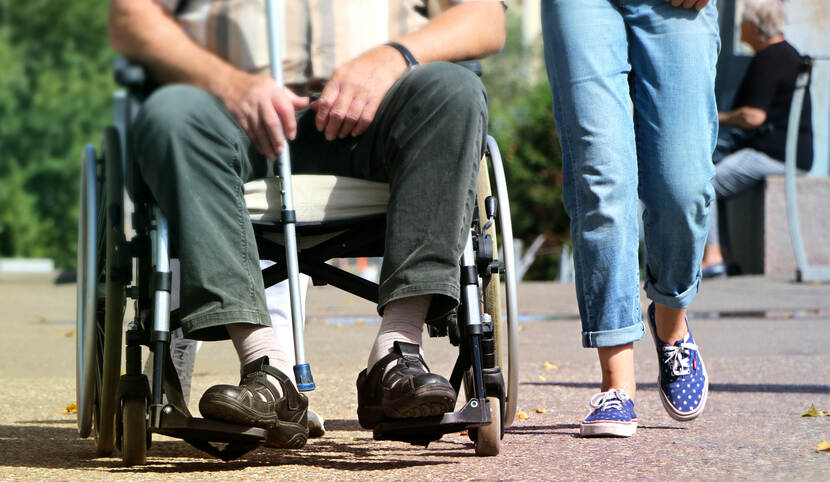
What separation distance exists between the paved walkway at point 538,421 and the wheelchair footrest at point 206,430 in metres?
0.12

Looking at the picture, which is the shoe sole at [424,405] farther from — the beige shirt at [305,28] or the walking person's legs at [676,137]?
the walking person's legs at [676,137]

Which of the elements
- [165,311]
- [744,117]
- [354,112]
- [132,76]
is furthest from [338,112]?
[744,117]

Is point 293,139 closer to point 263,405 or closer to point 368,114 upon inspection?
point 368,114

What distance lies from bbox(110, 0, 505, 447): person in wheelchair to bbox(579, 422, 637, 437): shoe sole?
70cm

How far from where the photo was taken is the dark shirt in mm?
8859

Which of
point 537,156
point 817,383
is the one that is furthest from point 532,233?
point 817,383

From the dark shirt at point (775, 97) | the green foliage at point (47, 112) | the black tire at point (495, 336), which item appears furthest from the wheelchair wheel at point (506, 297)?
the green foliage at point (47, 112)

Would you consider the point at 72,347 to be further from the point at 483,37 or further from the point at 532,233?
the point at 532,233

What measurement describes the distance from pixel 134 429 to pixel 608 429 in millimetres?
1218

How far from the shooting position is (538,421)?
146 inches

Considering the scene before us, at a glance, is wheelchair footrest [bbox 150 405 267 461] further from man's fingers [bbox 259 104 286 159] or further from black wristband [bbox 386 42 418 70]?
black wristband [bbox 386 42 418 70]

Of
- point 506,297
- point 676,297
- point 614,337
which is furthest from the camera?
point 676,297

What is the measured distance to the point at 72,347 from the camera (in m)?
6.22

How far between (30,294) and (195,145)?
795 cm
